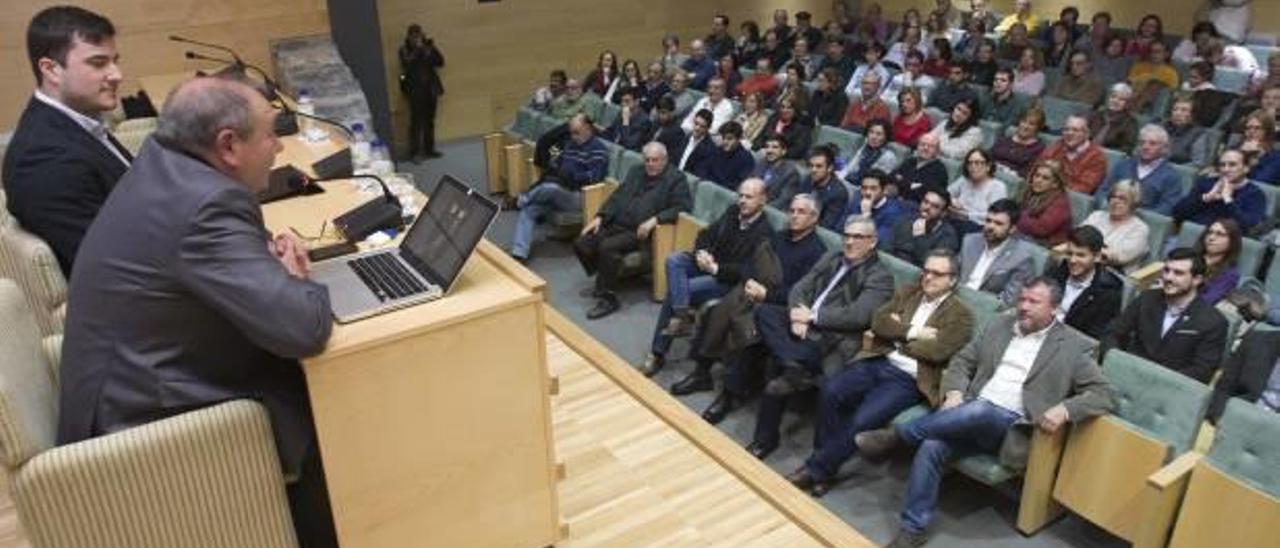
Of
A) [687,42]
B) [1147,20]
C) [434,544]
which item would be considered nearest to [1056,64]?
[1147,20]

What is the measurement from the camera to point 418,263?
1.53 metres

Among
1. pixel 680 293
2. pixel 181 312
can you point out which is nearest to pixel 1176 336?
pixel 680 293

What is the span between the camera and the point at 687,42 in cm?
848

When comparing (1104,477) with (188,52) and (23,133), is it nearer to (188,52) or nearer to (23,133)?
(23,133)

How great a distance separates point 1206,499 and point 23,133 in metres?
2.86

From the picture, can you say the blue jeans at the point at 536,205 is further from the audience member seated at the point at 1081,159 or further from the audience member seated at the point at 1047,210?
the audience member seated at the point at 1081,159

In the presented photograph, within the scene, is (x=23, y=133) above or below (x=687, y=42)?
above

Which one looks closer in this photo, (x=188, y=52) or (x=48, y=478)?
(x=48, y=478)

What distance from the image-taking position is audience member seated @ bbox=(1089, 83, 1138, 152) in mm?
4820

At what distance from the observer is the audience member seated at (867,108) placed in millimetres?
5508

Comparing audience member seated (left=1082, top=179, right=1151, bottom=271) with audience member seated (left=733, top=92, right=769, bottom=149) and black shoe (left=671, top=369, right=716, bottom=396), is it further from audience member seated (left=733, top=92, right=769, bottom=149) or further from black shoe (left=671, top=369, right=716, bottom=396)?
audience member seated (left=733, top=92, right=769, bottom=149)

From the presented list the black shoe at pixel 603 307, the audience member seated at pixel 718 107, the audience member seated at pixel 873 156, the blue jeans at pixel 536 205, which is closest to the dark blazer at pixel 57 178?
the black shoe at pixel 603 307

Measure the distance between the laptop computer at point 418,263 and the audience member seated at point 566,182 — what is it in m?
3.26

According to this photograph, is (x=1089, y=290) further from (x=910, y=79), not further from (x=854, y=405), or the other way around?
(x=910, y=79)
